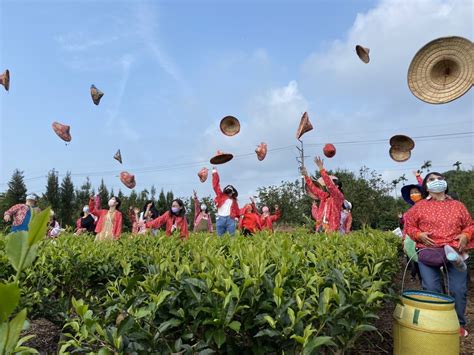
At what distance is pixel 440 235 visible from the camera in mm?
4109

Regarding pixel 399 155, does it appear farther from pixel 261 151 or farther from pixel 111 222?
pixel 111 222

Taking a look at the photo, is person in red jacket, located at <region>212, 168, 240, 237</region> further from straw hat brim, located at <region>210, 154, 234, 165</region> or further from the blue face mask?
the blue face mask

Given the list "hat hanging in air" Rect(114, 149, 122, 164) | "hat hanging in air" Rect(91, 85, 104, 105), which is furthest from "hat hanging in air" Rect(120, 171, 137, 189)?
"hat hanging in air" Rect(91, 85, 104, 105)

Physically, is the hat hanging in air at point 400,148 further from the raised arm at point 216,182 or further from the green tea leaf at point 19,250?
the green tea leaf at point 19,250

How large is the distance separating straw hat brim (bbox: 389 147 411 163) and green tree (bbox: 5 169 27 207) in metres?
26.5

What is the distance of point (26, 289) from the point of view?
3.29 m

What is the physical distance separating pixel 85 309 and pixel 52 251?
2.48 meters

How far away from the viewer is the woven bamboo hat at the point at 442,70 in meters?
5.81

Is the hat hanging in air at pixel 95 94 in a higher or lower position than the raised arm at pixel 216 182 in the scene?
higher

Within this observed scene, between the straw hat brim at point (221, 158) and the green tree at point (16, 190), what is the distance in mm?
23627

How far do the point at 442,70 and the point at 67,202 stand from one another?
102 ft

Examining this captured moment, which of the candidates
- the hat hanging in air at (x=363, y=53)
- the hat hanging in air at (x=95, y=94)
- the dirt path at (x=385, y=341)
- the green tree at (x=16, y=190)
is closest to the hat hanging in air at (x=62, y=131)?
the hat hanging in air at (x=95, y=94)

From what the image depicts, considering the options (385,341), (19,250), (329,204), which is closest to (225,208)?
(329,204)

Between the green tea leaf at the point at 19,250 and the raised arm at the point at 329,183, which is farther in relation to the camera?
the raised arm at the point at 329,183
